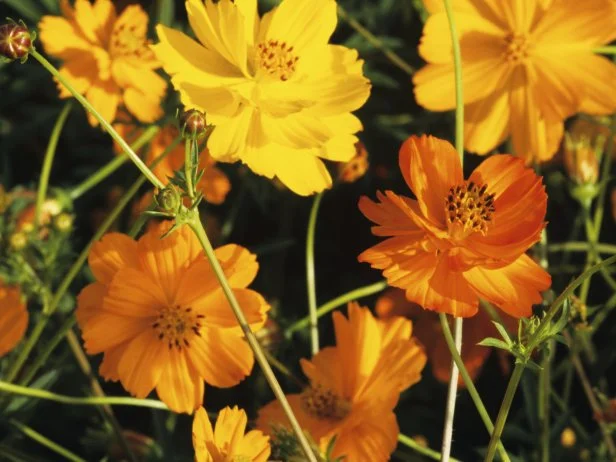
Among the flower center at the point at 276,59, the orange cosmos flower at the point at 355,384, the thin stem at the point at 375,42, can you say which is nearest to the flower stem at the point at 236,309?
the orange cosmos flower at the point at 355,384

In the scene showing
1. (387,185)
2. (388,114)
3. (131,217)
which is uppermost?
(388,114)

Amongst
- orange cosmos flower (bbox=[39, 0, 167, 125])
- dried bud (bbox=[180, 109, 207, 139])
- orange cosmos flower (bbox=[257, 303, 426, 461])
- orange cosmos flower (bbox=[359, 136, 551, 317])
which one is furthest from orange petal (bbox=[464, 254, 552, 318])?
orange cosmos flower (bbox=[39, 0, 167, 125])

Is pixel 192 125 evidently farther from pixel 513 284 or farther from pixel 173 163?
pixel 173 163

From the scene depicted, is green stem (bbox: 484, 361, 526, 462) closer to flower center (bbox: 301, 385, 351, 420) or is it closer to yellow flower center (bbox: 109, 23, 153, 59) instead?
flower center (bbox: 301, 385, 351, 420)

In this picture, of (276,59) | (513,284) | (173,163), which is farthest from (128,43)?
(513,284)

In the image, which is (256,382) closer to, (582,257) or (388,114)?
(388,114)

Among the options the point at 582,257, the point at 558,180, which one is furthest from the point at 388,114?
the point at 582,257
